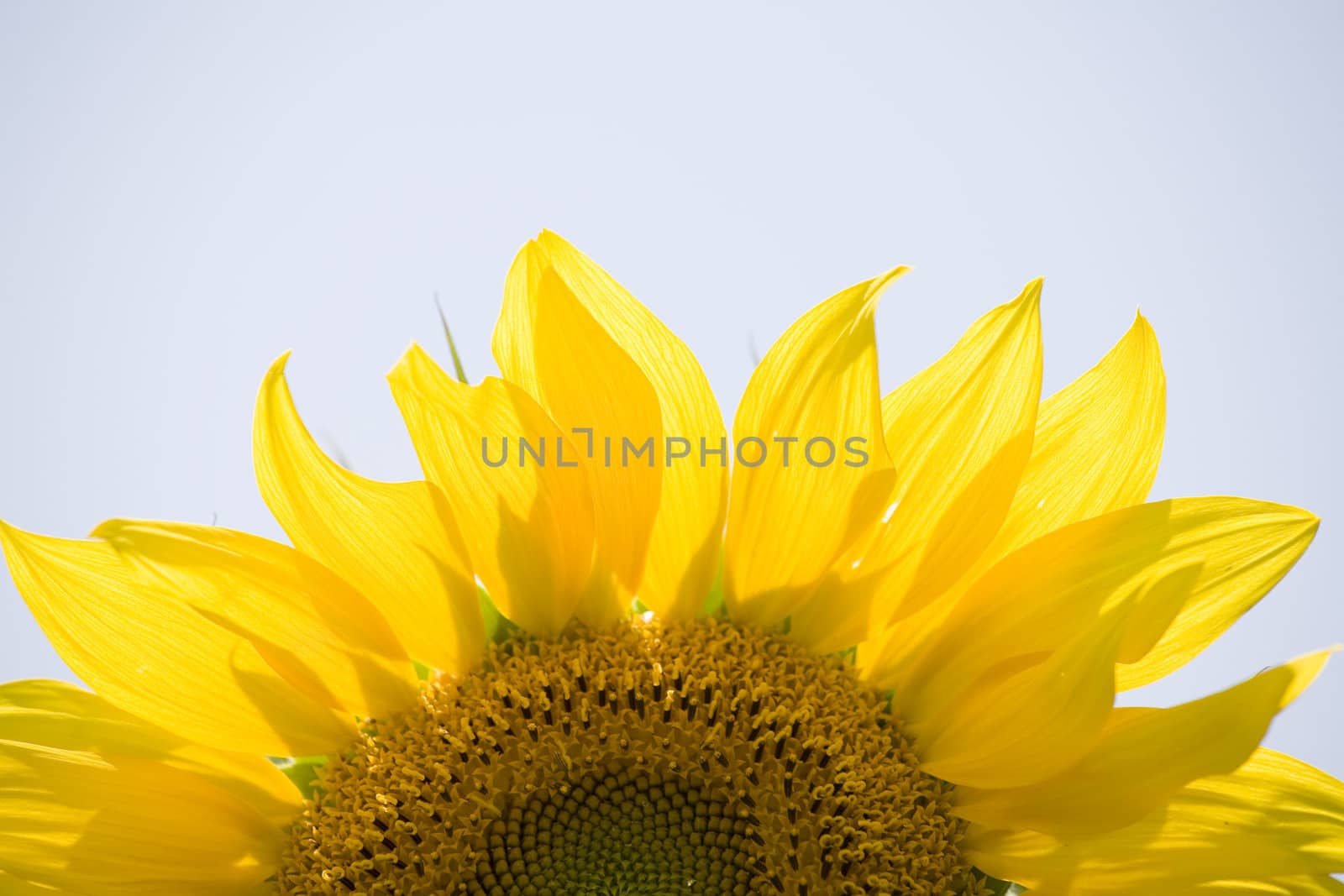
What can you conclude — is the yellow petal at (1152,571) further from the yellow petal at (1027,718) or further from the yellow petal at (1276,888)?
the yellow petal at (1276,888)

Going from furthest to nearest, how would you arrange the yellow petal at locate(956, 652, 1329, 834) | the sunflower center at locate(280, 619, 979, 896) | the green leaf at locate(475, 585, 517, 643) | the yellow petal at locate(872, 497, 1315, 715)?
the green leaf at locate(475, 585, 517, 643) < the sunflower center at locate(280, 619, 979, 896) < the yellow petal at locate(872, 497, 1315, 715) < the yellow petal at locate(956, 652, 1329, 834)

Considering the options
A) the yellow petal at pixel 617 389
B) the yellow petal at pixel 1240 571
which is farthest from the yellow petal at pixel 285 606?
the yellow petal at pixel 1240 571

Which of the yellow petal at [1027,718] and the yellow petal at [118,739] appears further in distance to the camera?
the yellow petal at [118,739]

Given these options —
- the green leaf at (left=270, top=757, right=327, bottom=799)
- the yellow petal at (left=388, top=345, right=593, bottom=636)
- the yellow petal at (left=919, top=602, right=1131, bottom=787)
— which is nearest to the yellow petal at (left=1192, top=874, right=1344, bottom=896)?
the yellow petal at (left=919, top=602, right=1131, bottom=787)

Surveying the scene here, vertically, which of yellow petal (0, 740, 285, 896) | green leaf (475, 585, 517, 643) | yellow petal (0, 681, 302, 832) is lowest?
yellow petal (0, 740, 285, 896)

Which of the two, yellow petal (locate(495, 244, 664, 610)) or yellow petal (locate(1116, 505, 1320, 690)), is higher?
yellow petal (locate(495, 244, 664, 610))

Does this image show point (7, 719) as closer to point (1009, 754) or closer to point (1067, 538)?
Answer: point (1009, 754)

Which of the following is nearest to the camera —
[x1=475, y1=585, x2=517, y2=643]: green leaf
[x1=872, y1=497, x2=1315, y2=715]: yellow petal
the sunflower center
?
[x1=872, y1=497, x2=1315, y2=715]: yellow petal

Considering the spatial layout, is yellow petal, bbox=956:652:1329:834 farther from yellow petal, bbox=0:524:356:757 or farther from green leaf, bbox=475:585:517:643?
yellow petal, bbox=0:524:356:757
